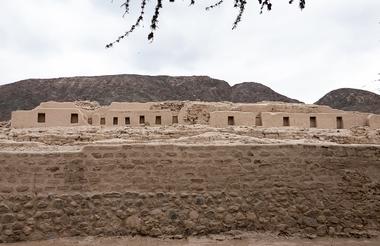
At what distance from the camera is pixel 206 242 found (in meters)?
5.88

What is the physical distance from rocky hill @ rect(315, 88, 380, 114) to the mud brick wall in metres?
41.3

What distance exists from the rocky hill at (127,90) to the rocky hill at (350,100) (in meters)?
5.42

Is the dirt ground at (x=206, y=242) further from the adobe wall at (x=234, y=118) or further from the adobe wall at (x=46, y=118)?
the adobe wall at (x=46, y=118)

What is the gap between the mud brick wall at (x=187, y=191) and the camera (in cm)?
601

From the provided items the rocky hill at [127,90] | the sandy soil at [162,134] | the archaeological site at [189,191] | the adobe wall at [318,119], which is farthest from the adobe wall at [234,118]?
the rocky hill at [127,90]

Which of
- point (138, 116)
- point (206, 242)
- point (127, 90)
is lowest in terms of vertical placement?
point (206, 242)

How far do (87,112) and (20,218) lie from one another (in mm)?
21813

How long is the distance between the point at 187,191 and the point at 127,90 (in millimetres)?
47118

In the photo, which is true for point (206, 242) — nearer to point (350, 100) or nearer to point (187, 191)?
point (187, 191)

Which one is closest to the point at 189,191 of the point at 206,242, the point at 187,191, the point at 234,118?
the point at 187,191

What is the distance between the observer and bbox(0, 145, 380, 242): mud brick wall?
6008mm

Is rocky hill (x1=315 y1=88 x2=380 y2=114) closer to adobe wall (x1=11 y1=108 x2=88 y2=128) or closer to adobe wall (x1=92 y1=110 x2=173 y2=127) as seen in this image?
adobe wall (x1=92 y1=110 x2=173 y2=127)

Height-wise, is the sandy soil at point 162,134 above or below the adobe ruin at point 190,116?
below

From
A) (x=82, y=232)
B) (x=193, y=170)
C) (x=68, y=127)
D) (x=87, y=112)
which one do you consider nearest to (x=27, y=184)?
(x=82, y=232)
